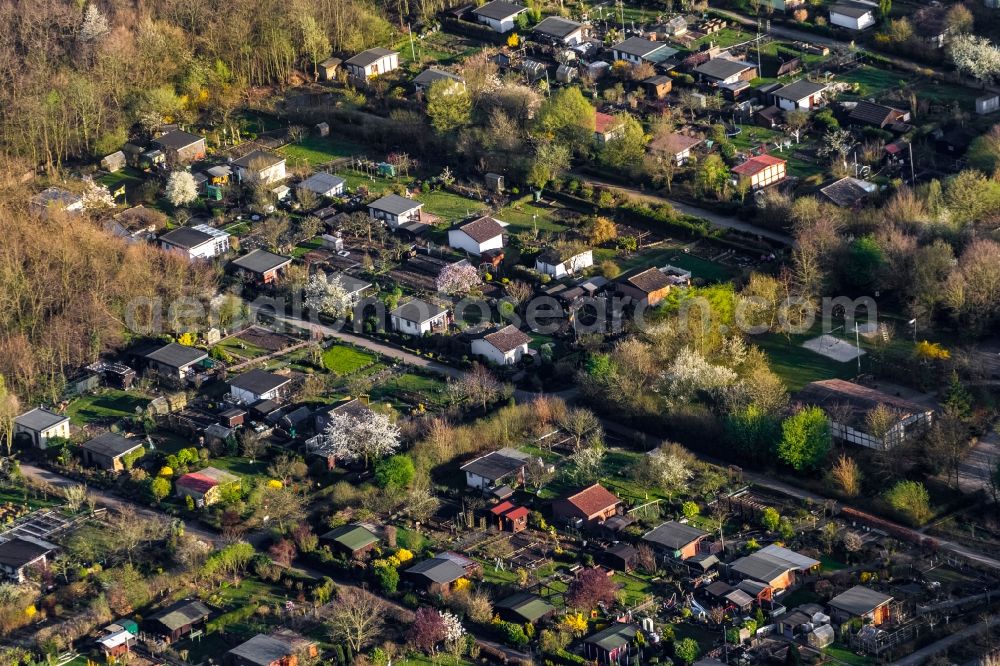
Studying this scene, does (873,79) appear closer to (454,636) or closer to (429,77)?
(429,77)

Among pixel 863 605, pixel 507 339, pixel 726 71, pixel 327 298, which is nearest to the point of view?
pixel 863 605

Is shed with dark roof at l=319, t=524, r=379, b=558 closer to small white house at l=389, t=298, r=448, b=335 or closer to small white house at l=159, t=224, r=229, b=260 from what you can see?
small white house at l=389, t=298, r=448, b=335

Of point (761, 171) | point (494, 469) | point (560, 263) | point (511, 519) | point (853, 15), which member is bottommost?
point (511, 519)

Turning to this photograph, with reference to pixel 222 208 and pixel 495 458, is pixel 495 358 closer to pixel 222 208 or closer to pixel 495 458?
pixel 495 458

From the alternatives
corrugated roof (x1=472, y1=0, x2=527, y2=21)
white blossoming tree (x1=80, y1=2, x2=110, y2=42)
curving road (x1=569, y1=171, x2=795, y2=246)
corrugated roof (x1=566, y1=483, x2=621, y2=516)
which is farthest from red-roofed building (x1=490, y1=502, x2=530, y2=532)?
corrugated roof (x1=472, y1=0, x2=527, y2=21)

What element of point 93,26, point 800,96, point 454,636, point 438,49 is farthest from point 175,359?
point 800,96

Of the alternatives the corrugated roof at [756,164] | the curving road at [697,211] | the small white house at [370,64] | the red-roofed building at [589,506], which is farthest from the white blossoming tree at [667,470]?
the small white house at [370,64]

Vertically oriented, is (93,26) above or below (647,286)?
above
